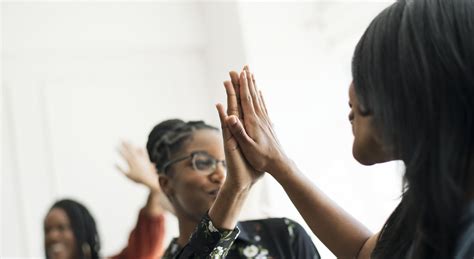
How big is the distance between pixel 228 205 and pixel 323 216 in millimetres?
168

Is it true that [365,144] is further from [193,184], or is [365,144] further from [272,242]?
[193,184]

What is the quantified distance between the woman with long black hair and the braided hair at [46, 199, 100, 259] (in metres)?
1.64

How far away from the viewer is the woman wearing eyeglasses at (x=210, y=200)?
3.60ft

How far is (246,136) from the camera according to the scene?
1055mm

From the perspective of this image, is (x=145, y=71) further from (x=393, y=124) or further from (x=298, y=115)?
(x=393, y=124)

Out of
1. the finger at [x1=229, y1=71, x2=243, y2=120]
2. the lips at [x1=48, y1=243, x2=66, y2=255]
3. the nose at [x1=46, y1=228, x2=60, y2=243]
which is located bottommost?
the lips at [x1=48, y1=243, x2=66, y2=255]

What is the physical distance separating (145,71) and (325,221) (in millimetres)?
2362

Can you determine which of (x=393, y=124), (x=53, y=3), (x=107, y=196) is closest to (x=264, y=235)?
(x=393, y=124)

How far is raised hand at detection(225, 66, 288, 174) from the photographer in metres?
1.06

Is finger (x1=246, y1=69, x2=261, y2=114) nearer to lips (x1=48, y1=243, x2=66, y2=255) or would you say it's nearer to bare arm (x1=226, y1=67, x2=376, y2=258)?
bare arm (x1=226, y1=67, x2=376, y2=258)

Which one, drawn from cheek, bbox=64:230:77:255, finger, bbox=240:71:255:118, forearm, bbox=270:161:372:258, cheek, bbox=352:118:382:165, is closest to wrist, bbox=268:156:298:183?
forearm, bbox=270:161:372:258

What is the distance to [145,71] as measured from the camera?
131 inches

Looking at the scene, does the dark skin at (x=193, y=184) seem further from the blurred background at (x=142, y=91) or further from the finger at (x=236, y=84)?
the blurred background at (x=142, y=91)

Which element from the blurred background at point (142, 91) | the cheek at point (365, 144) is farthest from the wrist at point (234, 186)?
the blurred background at point (142, 91)
